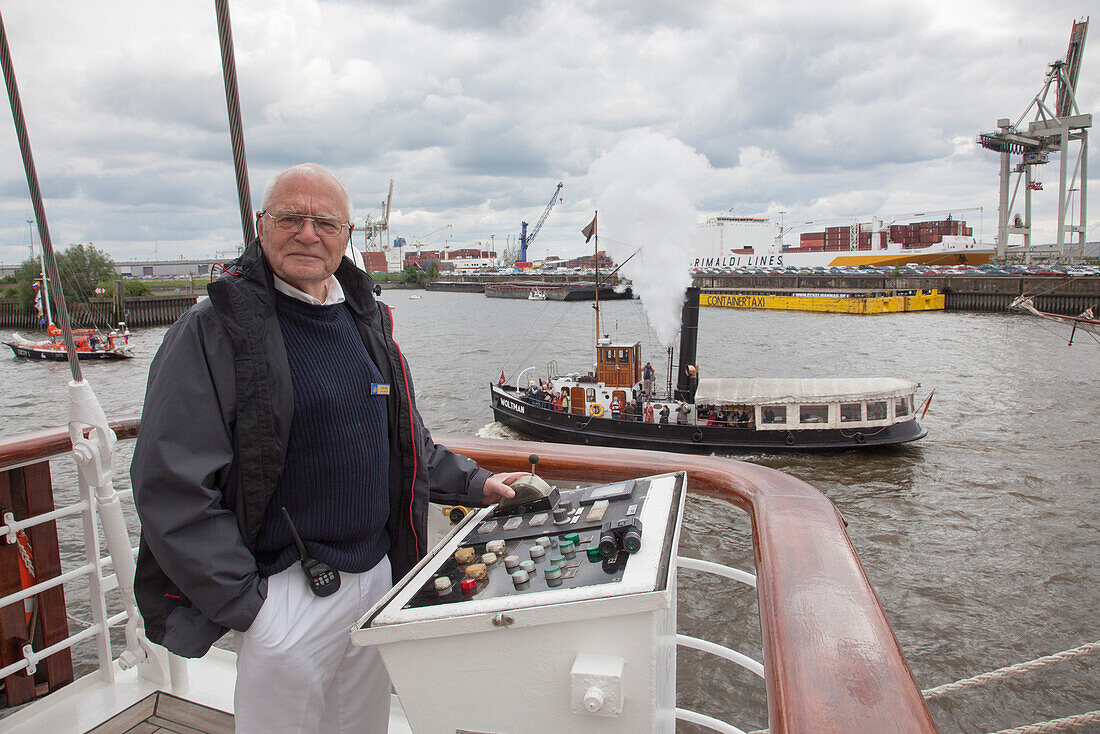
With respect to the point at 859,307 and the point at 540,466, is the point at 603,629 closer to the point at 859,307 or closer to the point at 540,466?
the point at 540,466

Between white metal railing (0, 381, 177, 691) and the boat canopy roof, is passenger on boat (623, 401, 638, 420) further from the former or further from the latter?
white metal railing (0, 381, 177, 691)

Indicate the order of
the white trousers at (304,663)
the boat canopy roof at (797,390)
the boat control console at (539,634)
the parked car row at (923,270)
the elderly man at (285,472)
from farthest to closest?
the parked car row at (923,270) < the boat canopy roof at (797,390) < the white trousers at (304,663) < the elderly man at (285,472) < the boat control console at (539,634)

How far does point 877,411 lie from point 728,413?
3599 millimetres

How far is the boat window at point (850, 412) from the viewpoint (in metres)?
15.9

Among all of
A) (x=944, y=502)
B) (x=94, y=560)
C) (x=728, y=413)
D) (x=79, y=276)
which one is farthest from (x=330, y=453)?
(x=79, y=276)

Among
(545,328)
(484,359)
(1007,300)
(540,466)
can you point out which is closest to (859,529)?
(540,466)

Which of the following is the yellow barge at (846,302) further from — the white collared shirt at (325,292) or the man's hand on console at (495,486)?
the white collared shirt at (325,292)

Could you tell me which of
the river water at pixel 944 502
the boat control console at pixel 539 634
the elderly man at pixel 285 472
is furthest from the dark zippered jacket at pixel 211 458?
the river water at pixel 944 502

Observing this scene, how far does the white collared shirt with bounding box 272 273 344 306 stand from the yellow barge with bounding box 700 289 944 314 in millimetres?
53571

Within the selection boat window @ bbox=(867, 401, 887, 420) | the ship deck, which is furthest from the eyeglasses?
boat window @ bbox=(867, 401, 887, 420)

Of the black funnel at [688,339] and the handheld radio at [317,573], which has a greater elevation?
the handheld radio at [317,573]

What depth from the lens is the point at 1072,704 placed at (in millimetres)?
7594

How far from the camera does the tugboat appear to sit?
1592 cm

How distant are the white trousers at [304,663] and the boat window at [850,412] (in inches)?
644
